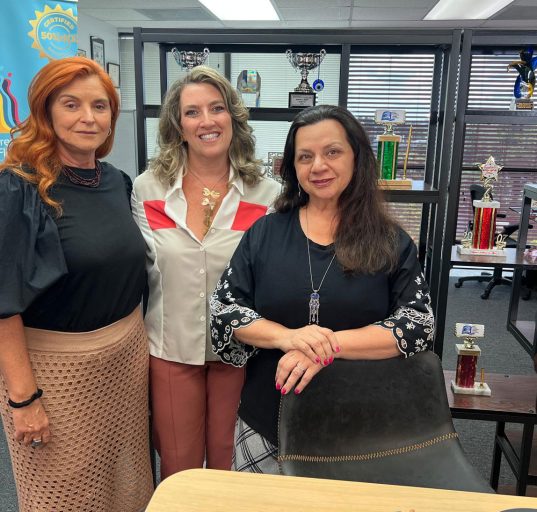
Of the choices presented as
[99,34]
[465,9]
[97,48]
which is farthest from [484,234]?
[99,34]

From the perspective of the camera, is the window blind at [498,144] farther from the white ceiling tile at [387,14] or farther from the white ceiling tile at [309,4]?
the white ceiling tile at [309,4]

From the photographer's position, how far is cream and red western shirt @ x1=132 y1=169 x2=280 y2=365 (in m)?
1.66

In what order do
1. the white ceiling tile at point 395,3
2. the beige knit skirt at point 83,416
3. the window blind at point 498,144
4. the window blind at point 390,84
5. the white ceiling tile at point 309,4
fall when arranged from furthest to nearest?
the window blind at point 390,84 → the window blind at point 498,144 → the white ceiling tile at point 309,4 → the white ceiling tile at point 395,3 → the beige knit skirt at point 83,416

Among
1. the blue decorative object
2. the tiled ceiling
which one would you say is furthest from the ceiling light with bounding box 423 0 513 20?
the blue decorative object

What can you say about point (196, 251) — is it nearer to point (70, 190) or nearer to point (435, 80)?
point (70, 190)

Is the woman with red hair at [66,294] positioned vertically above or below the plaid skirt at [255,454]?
above

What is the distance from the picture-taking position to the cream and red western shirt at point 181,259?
1.66 meters

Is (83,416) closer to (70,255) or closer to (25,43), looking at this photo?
(70,255)

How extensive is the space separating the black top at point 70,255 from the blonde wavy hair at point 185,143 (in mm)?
191

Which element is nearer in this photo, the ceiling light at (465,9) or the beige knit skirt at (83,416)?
the beige knit skirt at (83,416)

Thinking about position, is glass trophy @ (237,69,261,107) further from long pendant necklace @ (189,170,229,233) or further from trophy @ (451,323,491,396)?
trophy @ (451,323,491,396)

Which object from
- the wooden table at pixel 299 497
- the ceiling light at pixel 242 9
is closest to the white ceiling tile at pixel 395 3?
the ceiling light at pixel 242 9

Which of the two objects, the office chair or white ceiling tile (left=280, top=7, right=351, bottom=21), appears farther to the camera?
white ceiling tile (left=280, top=7, right=351, bottom=21)

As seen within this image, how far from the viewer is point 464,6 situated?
17.5 ft
